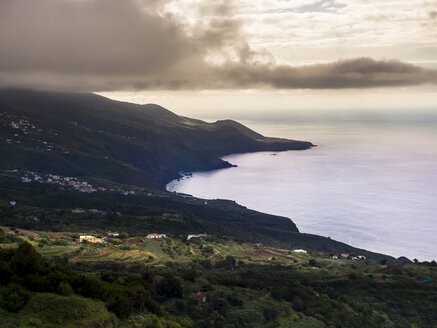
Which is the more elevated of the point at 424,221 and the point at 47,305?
the point at 47,305

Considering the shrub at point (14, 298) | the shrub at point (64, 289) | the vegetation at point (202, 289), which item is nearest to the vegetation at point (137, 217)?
the vegetation at point (202, 289)

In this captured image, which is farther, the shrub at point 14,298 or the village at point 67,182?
the village at point 67,182

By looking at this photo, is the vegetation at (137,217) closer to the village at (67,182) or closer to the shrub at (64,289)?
the village at (67,182)

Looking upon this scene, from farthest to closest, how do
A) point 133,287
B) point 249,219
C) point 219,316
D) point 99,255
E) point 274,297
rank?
point 249,219 < point 99,255 < point 274,297 < point 219,316 < point 133,287

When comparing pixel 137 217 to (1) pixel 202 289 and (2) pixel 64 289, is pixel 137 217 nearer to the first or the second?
(1) pixel 202 289

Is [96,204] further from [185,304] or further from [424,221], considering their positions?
[424,221]

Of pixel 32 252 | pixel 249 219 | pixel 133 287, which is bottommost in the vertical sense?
pixel 249 219

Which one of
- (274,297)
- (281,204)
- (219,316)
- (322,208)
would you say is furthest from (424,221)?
(219,316)

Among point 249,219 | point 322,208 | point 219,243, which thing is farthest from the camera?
point 322,208

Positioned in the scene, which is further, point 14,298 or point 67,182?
point 67,182

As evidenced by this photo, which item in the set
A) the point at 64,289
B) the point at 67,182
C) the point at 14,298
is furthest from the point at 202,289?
the point at 67,182

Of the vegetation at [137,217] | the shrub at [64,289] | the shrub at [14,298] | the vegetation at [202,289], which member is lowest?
the vegetation at [137,217]
